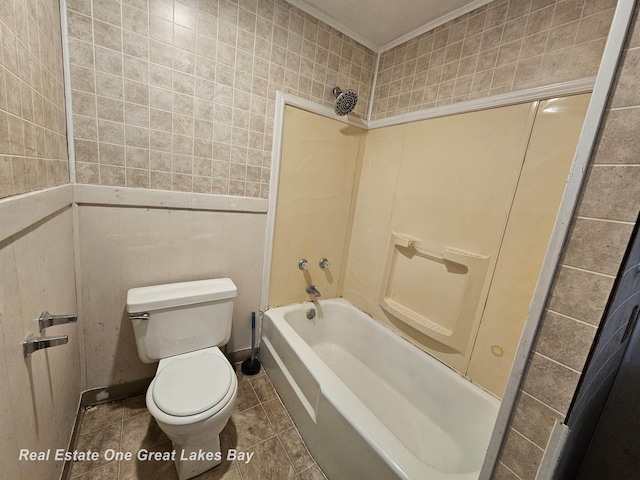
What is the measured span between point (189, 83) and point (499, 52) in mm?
1584

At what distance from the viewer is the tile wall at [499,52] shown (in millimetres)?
998

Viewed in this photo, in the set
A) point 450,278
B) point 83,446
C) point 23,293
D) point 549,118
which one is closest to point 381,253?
point 450,278

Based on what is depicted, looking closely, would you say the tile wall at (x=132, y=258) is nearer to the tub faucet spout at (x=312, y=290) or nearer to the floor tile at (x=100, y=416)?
the floor tile at (x=100, y=416)

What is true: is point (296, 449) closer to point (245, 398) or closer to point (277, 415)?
point (277, 415)

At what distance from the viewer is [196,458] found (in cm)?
114

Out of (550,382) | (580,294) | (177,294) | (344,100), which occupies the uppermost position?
(344,100)

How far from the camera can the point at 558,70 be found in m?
1.05

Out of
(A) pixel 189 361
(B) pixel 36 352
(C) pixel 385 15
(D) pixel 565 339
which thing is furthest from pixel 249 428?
(C) pixel 385 15

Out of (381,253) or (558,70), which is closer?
(558,70)

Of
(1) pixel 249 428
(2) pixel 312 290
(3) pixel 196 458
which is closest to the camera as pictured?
(3) pixel 196 458

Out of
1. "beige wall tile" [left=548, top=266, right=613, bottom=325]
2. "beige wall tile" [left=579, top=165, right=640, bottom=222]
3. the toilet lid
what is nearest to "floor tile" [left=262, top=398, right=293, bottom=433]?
the toilet lid

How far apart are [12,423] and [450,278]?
68.9 inches

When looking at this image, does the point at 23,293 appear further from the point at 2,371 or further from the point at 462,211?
the point at 462,211

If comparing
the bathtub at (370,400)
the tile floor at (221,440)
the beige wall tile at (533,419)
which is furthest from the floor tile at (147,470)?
the beige wall tile at (533,419)
